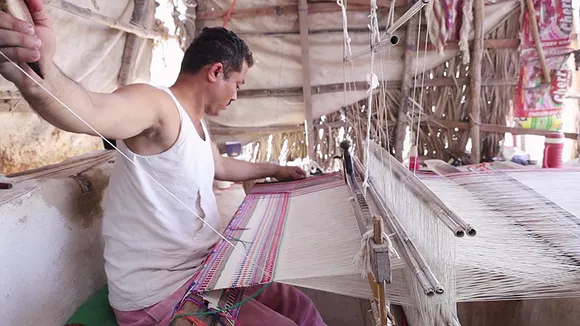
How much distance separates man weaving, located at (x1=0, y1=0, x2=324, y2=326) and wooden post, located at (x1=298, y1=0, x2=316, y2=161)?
2647 millimetres

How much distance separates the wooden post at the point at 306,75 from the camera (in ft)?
13.6

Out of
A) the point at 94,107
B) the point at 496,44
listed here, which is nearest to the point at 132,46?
the point at 94,107

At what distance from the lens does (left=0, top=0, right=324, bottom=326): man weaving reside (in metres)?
1.19

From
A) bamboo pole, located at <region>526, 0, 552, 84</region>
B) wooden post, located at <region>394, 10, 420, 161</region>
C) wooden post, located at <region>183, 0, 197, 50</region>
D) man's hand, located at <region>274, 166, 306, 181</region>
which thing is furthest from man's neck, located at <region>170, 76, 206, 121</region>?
bamboo pole, located at <region>526, 0, 552, 84</region>

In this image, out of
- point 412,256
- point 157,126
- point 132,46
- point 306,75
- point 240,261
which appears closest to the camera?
point 412,256

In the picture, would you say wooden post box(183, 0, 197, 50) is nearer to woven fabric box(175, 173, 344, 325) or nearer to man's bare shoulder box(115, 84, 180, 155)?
woven fabric box(175, 173, 344, 325)

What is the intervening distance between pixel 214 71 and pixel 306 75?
289 centimetres

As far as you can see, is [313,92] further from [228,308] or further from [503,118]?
[228,308]

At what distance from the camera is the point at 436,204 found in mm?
977

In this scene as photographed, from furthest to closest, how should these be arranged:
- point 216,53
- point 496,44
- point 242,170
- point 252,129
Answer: point 252,129 → point 496,44 → point 242,170 → point 216,53

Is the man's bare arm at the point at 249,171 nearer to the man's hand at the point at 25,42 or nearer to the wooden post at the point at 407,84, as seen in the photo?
the man's hand at the point at 25,42

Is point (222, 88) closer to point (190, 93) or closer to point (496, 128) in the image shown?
point (190, 93)

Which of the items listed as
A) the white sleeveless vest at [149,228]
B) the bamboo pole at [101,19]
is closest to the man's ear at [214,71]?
the white sleeveless vest at [149,228]

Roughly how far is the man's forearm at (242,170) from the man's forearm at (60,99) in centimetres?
119
